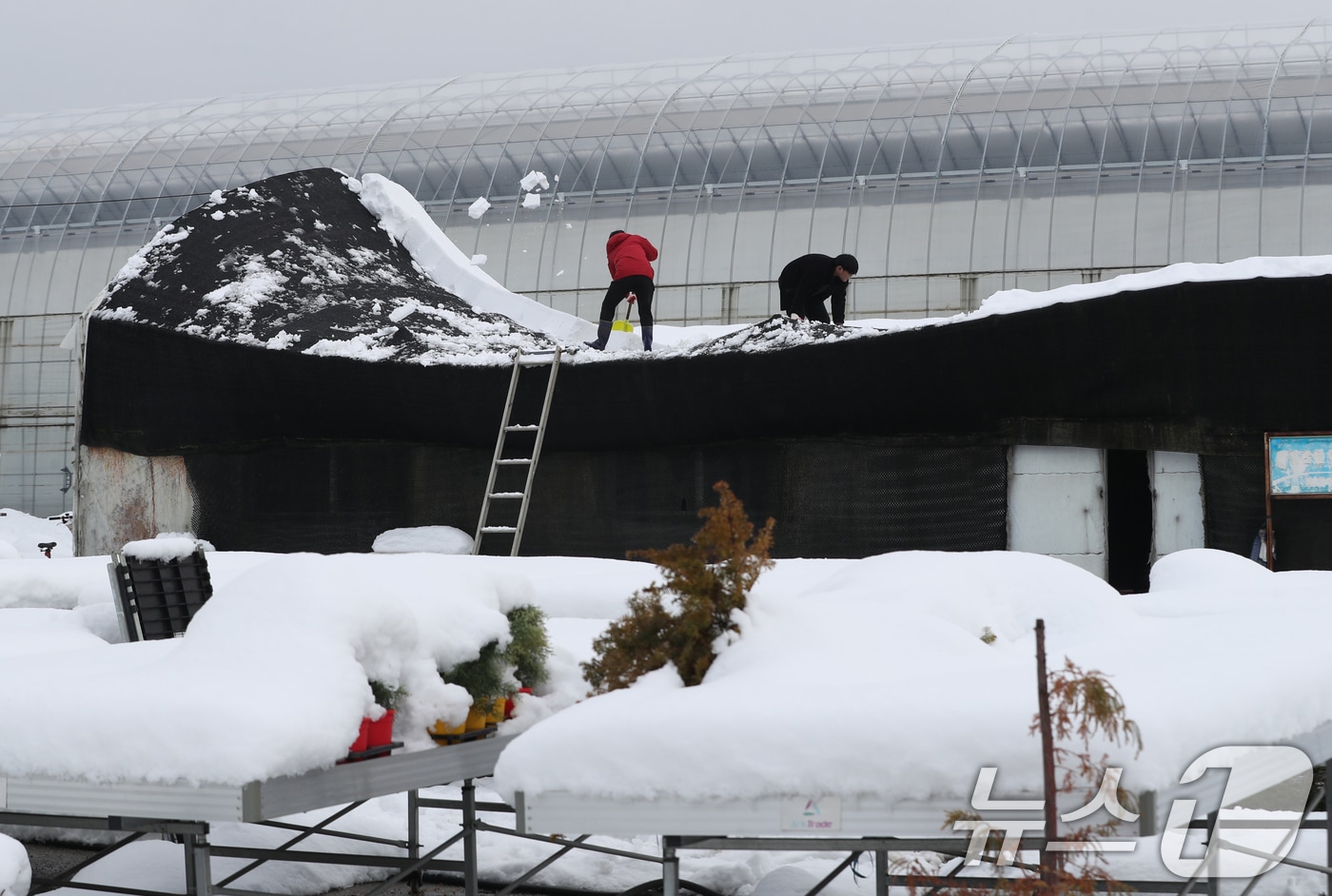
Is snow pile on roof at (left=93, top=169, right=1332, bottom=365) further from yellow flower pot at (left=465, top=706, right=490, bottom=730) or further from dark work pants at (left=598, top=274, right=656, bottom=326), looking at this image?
yellow flower pot at (left=465, top=706, right=490, bottom=730)

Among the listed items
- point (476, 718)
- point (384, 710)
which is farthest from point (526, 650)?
point (384, 710)

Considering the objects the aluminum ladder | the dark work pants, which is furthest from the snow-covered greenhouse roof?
the aluminum ladder

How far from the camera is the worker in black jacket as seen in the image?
1214 cm

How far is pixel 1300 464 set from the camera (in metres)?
8.62

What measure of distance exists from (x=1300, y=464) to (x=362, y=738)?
6431 mm

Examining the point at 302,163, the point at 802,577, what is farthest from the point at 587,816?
the point at 302,163

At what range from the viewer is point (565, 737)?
3.70m

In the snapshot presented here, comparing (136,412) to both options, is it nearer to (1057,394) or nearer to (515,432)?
(515,432)

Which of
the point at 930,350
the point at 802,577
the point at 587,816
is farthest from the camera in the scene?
the point at 930,350

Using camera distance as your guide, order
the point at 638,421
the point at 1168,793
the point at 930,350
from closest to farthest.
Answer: the point at 1168,793 < the point at 930,350 < the point at 638,421

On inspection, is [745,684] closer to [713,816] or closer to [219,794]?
[713,816]

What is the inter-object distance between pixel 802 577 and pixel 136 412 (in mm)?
6858

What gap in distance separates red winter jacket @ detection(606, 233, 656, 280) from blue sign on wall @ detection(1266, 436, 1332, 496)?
19.1 feet

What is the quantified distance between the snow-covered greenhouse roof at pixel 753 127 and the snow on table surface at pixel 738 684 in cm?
1558
